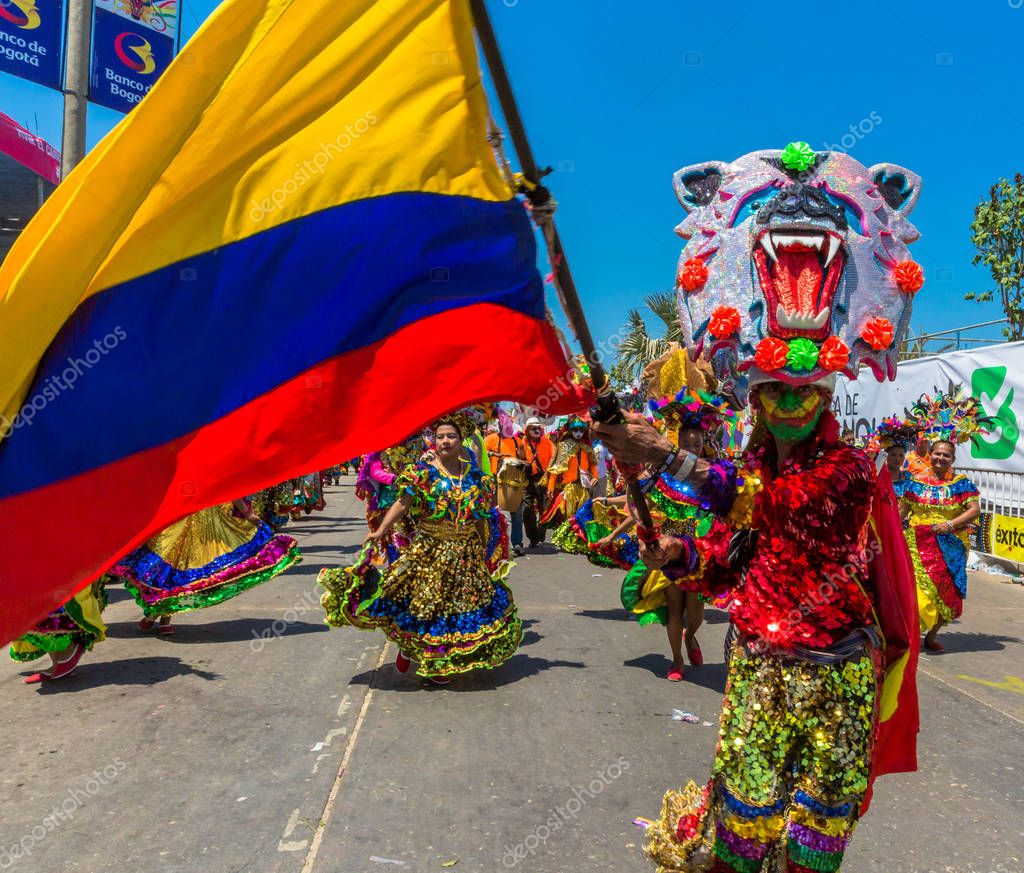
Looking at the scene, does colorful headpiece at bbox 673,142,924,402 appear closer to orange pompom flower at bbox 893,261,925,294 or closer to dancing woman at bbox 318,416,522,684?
orange pompom flower at bbox 893,261,925,294

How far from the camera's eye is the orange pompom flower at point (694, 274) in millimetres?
3238

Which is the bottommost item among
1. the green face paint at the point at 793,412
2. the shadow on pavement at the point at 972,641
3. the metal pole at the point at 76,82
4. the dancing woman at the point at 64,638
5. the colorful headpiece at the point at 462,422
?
the shadow on pavement at the point at 972,641

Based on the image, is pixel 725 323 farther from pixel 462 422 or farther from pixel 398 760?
pixel 462 422

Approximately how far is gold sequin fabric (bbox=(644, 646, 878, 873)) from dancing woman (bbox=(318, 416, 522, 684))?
344 cm

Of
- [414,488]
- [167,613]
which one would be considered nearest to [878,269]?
[414,488]

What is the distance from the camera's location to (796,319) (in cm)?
286

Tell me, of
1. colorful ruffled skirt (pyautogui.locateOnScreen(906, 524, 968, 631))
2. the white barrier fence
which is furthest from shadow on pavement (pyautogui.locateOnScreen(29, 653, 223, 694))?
the white barrier fence

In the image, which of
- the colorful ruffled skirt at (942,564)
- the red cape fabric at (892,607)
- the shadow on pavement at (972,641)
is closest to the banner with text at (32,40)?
the red cape fabric at (892,607)

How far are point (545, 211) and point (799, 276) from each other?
0.99 meters

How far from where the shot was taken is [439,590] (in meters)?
6.33

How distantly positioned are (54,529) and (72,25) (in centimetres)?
657

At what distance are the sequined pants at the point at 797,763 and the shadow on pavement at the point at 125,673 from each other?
4531 millimetres

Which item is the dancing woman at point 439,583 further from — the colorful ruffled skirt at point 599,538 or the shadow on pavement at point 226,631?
the colorful ruffled skirt at point 599,538

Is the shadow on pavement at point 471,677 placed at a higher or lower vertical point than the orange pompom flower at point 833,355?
lower
